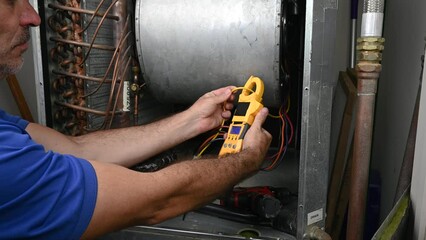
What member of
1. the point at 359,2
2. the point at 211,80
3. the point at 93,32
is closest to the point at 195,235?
the point at 211,80

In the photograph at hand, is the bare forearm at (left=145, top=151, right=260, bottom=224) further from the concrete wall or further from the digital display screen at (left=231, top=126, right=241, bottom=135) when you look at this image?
the concrete wall

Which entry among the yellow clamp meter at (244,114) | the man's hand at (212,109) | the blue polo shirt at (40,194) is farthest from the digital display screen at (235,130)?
the blue polo shirt at (40,194)

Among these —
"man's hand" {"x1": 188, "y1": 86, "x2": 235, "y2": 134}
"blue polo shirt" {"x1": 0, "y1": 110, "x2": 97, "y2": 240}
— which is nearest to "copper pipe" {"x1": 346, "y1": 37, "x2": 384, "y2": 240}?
"man's hand" {"x1": 188, "y1": 86, "x2": 235, "y2": 134}

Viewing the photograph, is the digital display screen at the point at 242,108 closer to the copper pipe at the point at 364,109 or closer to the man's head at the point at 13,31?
the copper pipe at the point at 364,109

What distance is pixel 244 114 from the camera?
848 mm

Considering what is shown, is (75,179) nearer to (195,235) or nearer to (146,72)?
(195,235)

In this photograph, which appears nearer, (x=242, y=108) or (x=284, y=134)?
(x=242, y=108)

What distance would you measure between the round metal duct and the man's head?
32cm

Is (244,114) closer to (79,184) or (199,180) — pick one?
(199,180)

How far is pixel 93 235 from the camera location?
0.59 meters

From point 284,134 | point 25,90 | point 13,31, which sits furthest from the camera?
point 25,90

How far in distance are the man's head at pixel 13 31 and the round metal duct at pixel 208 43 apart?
1.05 feet

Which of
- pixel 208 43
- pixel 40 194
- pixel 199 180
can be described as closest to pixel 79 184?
pixel 40 194

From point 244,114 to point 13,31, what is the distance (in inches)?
18.6
